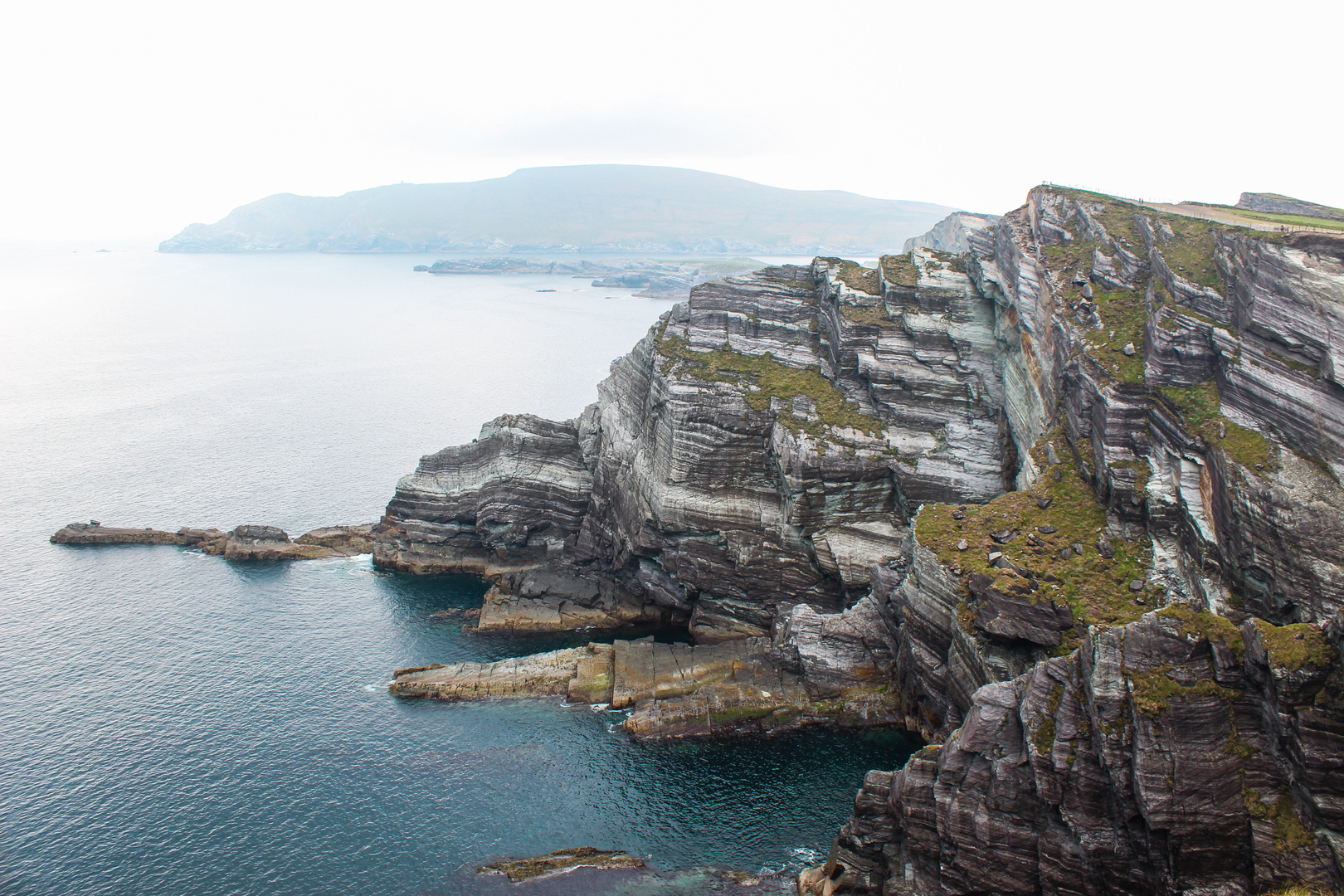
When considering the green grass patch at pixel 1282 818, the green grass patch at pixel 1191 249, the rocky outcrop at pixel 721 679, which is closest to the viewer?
the green grass patch at pixel 1282 818

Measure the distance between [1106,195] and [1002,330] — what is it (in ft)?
49.9

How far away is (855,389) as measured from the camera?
72.4 meters

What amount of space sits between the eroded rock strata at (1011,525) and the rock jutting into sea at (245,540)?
569 cm

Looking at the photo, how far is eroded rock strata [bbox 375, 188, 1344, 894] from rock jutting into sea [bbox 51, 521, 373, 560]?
→ 5.69 metres

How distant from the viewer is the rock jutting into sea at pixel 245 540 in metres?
85.4

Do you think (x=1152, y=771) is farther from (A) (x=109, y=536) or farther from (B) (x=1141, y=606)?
(A) (x=109, y=536)

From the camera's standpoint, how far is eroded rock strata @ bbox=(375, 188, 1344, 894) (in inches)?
1257

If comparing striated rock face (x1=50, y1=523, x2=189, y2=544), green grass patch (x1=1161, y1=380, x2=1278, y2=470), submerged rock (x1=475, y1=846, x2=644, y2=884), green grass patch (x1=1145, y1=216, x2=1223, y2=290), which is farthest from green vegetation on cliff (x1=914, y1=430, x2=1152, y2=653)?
striated rock face (x1=50, y1=523, x2=189, y2=544)

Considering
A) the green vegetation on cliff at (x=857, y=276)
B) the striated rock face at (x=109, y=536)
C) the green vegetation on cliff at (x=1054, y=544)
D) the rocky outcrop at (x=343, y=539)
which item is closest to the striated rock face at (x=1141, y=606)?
the green vegetation on cliff at (x=1054, y=544)

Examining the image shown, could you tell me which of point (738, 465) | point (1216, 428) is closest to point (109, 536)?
point (738, 465)

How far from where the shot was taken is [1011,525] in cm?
5269

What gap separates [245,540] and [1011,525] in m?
73.1

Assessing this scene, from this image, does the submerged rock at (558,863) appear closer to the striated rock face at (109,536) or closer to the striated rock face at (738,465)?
the striated rock face at (738,465)

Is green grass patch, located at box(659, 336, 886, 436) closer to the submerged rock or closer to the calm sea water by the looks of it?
Answer: the calm sea water
